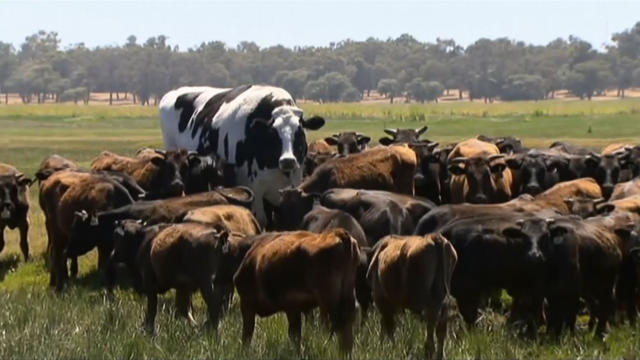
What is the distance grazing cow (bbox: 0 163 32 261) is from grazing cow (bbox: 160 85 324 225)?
303cm

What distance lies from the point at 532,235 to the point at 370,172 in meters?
6.44

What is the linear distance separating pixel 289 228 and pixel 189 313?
3.62m

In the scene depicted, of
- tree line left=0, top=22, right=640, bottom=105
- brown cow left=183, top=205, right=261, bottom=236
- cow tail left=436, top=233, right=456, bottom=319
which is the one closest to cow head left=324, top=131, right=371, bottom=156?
brown cow left=183, top=205, right=261, bottom=236

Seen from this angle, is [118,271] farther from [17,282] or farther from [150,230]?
[150,230]

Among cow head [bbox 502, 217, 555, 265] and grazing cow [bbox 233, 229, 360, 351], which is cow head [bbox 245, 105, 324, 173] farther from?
grazing cow [bbox 233, 229, 360, 351]

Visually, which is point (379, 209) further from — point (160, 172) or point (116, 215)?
point (160, 172)

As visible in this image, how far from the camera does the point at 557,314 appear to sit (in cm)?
1187

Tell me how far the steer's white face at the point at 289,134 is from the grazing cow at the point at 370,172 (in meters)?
0.40

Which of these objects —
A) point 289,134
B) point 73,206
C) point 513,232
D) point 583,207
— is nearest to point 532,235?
point 513,232

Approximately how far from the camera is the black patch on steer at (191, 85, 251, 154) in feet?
63.8

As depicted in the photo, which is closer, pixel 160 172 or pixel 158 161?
pixel 158 161

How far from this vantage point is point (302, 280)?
1031 cm

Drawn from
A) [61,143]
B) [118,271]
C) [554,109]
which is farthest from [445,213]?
[554,109]

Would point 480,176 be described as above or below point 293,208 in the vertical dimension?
above
